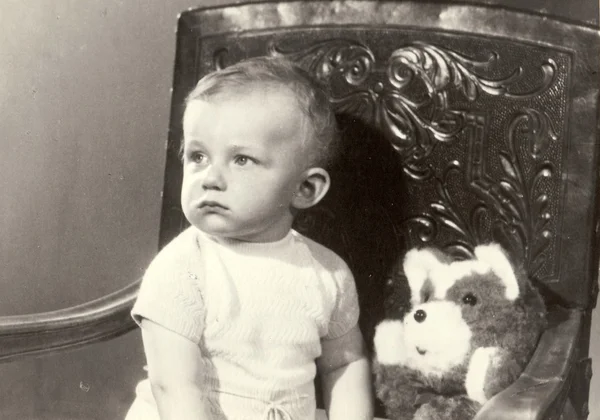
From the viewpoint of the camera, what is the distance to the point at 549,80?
39.9 inches

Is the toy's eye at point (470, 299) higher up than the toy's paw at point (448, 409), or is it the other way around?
the toy's eye at point (470, 299)

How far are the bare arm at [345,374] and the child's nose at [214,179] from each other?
25cm

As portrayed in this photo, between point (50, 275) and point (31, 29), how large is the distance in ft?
1.34

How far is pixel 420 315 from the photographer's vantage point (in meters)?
0.97

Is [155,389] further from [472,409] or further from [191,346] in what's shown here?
[472,409]

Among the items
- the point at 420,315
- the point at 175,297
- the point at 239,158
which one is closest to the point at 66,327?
the point at 175,297

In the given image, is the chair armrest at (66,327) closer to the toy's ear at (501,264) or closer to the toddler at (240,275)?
the toddler at (240,275)

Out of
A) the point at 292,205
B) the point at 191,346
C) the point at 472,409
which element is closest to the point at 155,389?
the point at 191,346

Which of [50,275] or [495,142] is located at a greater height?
[495,142]

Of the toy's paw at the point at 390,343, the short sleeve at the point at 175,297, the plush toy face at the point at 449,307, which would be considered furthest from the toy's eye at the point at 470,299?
the short sleeve at the point at 175,297

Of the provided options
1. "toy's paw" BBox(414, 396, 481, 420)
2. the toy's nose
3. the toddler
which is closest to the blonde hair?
the toddler

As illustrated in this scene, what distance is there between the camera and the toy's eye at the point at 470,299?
3.10 ft

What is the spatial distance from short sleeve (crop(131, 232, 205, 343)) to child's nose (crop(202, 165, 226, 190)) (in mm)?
84

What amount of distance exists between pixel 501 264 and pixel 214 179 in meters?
0.38
